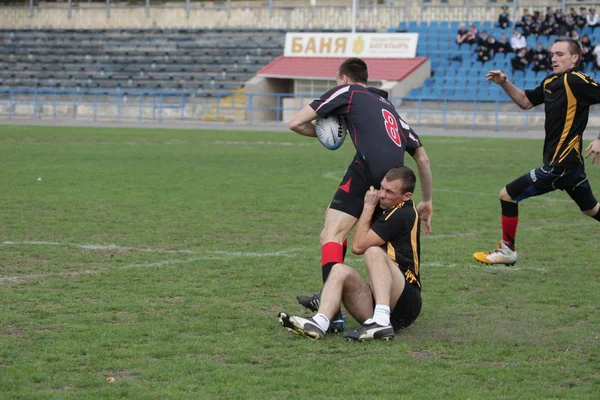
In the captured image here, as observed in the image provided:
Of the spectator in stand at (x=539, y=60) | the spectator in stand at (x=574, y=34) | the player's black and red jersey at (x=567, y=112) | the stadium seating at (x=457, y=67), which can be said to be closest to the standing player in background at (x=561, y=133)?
the player's black and red jersey at (x=567, y=112)

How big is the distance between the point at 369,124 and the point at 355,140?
162 millimetres

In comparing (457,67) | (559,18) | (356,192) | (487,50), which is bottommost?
(457,67)

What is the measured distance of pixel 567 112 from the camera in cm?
885

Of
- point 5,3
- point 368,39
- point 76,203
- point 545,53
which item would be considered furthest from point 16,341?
point 5,3

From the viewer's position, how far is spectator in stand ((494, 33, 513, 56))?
37906 mm

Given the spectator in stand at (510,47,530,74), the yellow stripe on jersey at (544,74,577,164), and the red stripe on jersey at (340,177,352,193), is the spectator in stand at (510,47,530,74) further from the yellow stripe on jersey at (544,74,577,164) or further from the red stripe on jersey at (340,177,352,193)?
the red stripe on jersey at (340,177,352,193)

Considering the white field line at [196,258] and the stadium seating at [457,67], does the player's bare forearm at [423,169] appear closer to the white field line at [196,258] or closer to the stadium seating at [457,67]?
the white field line at [196,258]

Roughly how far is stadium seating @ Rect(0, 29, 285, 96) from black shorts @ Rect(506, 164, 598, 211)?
1278 inches

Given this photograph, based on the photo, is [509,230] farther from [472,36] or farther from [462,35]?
[462,35]

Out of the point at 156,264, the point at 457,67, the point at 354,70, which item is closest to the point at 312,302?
the point at 354,70

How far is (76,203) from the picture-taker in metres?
13.3

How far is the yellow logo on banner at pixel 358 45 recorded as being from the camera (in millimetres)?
40469

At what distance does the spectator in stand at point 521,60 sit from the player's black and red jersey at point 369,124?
101 ft

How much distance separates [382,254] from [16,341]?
7.88ft
